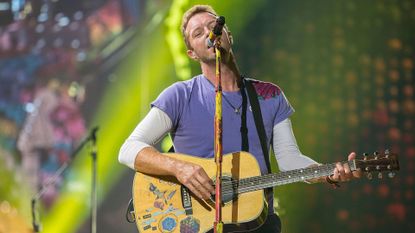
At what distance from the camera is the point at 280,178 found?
274 centimetres

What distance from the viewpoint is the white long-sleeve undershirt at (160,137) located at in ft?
9.57

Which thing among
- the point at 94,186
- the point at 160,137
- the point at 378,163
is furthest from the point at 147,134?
the point at 94,186

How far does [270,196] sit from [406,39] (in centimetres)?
345

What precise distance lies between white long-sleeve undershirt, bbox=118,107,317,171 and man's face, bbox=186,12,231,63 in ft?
1.19

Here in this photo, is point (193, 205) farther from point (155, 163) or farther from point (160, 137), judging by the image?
point (160, 137)

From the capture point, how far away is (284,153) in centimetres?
302

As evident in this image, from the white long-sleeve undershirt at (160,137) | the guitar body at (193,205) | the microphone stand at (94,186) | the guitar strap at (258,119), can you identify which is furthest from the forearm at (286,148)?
the microphone stand at (94,186)

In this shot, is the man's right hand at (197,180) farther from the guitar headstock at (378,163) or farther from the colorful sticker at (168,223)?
the guitar headstock at (378,163)

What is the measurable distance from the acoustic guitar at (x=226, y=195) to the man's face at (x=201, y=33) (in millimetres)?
521

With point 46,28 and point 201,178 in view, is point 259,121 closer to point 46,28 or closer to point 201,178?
A: point 201,178

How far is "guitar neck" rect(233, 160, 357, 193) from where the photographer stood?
8.94ft

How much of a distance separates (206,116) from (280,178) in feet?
1.51

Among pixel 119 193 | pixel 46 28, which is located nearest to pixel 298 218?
pixel 119 193

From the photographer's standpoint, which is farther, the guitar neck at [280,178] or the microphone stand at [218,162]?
the guitar neck at [280,178]
